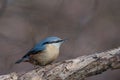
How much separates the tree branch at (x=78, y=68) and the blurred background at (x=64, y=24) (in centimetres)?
395

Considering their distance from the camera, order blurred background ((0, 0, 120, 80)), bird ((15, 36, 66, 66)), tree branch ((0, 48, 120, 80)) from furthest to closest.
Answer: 1. blurred background ((0, 0, 120, 80))
2. bird ((15, 36, 66, 66))
3. tree branch ((0, 48, 120, 80))

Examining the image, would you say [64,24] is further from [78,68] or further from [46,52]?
[78,68]

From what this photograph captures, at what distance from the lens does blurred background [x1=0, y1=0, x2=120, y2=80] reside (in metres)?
8.87

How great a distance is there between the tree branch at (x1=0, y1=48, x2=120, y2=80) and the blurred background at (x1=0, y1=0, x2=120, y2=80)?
12.9ft

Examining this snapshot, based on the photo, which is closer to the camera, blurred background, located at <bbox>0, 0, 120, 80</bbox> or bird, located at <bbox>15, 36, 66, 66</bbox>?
bird, located at <bbox>15, 36, 66, 66</bbox>

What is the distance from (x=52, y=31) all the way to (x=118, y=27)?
174 cm

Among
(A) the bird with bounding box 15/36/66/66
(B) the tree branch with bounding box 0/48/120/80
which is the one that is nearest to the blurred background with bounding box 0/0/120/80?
(A) the bird with bounding box 15/36/66/66

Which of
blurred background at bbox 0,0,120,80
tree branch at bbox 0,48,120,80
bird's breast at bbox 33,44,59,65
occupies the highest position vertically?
blurred background at bbox 0,0,120,80

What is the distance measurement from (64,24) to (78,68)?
5.67 meters

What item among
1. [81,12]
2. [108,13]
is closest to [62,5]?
[81,12]

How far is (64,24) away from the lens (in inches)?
396

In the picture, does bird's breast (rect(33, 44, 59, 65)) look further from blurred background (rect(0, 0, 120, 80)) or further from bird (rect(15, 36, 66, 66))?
blurred background (rect(0, 0, 120, 80))

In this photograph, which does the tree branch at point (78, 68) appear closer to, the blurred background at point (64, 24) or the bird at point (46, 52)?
the bird at point (46, 52)

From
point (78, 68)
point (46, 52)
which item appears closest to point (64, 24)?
point (46, 52)
